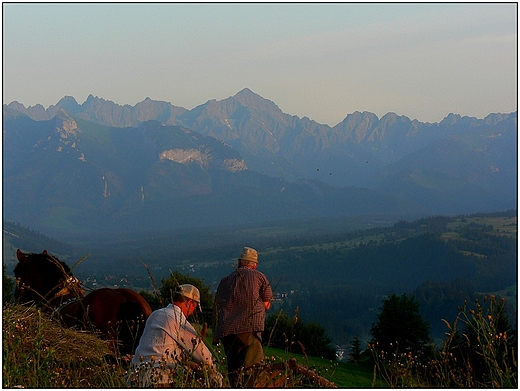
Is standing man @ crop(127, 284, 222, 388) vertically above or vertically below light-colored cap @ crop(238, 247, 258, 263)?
below

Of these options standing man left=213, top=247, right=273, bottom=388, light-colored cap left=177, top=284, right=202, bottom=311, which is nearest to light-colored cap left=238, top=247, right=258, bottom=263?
standing man left=213, top=247, right=273, bottom=388

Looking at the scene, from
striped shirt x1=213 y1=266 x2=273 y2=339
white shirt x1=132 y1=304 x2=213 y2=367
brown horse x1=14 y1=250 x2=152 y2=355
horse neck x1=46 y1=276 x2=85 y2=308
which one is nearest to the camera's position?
white shirt x1=132 y1=304 x2=213 y2=367

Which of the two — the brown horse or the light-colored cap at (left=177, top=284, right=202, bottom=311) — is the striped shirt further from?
the brown horse

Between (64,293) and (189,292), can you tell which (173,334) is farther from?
(64,293)

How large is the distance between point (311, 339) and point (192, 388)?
42.7 m

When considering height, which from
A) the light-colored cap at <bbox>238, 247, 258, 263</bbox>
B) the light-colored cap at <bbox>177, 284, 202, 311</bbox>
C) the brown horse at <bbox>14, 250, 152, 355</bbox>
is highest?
the light-colored cap at <bbox>238, 247, 258, 263</bbox>

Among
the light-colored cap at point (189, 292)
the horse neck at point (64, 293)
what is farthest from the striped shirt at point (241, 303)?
the horse neck at point (64, 293)

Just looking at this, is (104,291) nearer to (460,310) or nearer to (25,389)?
(25,389)

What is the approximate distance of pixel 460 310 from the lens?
16.2 ft

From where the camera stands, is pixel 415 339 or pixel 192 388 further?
pixel 415 339

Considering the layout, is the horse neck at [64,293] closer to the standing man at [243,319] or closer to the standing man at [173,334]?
the standing man at [243,319]

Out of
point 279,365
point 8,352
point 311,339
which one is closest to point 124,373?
point 8,352

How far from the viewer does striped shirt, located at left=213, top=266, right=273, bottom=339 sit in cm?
721

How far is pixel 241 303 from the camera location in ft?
24.2
